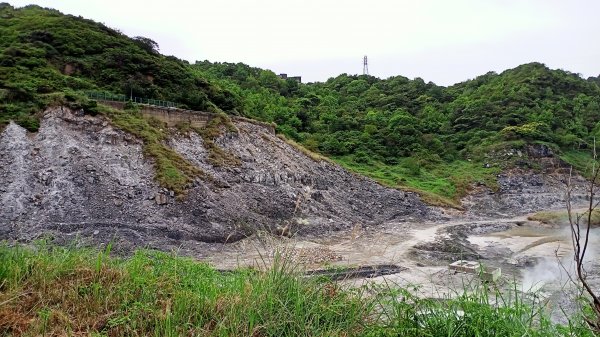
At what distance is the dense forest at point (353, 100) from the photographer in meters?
33.2

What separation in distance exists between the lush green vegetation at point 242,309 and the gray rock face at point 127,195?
11.5 metres

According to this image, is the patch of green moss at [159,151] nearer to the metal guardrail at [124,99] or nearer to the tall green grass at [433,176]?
the metal guardrail at [124,99]

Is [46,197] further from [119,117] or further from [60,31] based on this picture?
[60,31]

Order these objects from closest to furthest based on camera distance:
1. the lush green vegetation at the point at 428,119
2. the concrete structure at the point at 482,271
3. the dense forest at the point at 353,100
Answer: the concrete structure at the point at 482,271 < the dense forest at the point at 353,100 < the lush green vegetation at the point at 428,119

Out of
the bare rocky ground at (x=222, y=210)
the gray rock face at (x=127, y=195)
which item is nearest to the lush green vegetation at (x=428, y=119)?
the bare rocky ground at (x=222, y=210)

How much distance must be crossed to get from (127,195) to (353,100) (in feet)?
193

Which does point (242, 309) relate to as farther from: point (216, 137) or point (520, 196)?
point (520, 196)

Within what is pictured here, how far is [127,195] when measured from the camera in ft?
75.9

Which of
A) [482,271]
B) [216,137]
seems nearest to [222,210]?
[216,137]

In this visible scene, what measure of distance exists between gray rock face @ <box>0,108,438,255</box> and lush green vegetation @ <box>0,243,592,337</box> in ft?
37.9

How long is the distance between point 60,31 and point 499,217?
3906 centimetres

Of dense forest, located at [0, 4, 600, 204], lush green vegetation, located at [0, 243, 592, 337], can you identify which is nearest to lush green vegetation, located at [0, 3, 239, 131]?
dense forest, located at [0, 4, 600, 204]

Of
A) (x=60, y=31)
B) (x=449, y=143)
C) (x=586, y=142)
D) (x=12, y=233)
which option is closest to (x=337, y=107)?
(x=449, y=143)

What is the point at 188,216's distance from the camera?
23.2m
